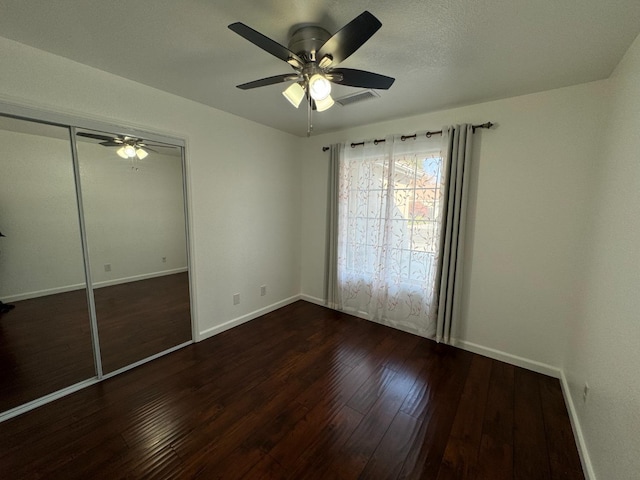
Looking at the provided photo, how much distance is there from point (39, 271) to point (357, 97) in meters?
3.11

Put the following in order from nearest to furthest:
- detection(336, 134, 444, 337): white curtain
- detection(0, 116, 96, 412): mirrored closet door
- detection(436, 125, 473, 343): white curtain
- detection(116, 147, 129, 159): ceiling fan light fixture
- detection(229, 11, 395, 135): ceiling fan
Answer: detection(229, 11, 395, 135): ceiling fan < detection(0, 116, 96, 412): mirrored closet door < detection(116, 147, 129, 159): ceiling fan light fixture < detection(436, 125, 473, 343): white curtain < detection(336, 134, 444, 337): white curtain

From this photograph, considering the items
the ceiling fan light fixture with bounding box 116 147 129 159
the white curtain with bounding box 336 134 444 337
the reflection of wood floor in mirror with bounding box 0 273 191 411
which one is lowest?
the reflection of wood floor in mirror with bounding box 0 273 191 411

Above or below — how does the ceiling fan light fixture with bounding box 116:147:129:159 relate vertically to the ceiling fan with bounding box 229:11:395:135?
below

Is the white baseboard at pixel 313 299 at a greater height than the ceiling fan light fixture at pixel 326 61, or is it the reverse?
the ceiling fan light fixture at pixel 326 61

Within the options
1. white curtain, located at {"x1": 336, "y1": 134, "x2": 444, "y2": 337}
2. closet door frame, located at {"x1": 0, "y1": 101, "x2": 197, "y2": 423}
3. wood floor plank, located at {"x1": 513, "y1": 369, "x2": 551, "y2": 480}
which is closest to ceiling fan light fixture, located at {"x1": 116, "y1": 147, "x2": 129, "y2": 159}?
closet door frame, located at {"x1": 0, "y1": 101, "x2": 197, "y2": 423}

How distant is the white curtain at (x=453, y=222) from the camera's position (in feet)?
7.90

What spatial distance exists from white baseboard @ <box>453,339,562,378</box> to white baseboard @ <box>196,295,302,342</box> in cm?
226

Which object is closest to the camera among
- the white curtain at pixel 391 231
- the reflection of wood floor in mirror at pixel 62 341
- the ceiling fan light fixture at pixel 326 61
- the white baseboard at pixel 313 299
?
the ceiling fan light fixture at pixel 326 61

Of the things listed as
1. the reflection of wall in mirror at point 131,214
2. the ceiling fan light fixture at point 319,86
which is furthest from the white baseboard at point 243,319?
the ceiling fan light fixture at point 319,86

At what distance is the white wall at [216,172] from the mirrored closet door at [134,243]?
0.56 feet

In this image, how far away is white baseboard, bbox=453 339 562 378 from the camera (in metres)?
2.20

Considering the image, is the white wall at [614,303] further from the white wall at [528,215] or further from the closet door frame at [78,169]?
the closet door frame at [78,169]

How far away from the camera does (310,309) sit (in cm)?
361

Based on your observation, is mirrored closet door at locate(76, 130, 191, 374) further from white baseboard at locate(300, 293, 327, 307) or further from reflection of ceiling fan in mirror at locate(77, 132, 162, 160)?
white baseboard at locate(300, 293, 327, 307)
